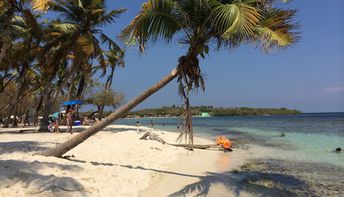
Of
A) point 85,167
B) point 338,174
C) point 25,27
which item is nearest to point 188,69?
point 85,167

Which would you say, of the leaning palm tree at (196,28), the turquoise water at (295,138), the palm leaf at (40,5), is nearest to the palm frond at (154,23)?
the leaning palm tree at (196,28)

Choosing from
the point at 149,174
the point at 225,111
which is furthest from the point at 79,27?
the point at 225,111

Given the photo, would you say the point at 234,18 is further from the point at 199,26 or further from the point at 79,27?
the point at 79,27

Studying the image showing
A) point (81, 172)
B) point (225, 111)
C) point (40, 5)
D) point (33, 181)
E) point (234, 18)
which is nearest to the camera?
point (33, 181)

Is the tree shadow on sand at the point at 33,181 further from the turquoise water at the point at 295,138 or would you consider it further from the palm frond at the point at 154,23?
the turquoise water at the point at 295,138

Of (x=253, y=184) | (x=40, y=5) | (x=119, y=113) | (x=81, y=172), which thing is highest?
(x=40, y=5)

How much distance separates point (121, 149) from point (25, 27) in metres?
11.6

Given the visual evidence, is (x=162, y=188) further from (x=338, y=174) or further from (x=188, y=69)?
(x=338, y=174)

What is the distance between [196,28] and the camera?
723 cm

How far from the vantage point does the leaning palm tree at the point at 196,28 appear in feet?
21.9

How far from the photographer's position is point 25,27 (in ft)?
62.0

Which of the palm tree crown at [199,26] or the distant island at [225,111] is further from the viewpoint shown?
the distant island at [225,111]

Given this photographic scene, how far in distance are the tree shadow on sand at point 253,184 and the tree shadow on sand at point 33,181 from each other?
2.19 meters

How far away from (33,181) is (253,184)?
17.4 feet
